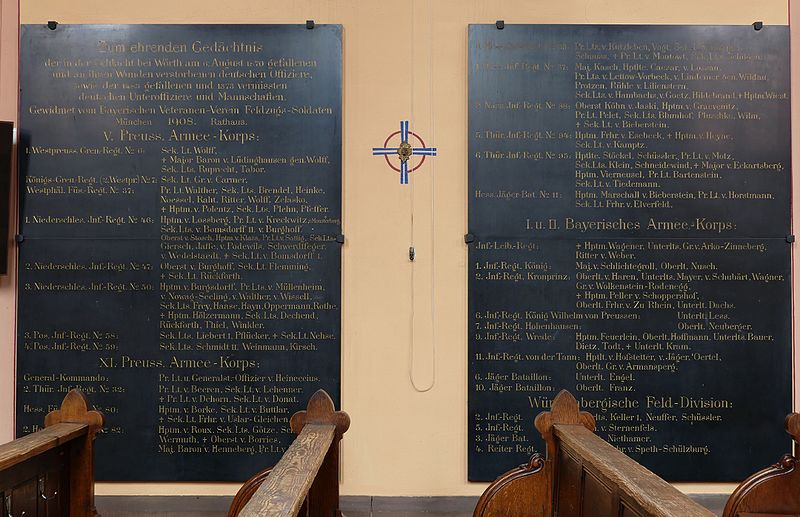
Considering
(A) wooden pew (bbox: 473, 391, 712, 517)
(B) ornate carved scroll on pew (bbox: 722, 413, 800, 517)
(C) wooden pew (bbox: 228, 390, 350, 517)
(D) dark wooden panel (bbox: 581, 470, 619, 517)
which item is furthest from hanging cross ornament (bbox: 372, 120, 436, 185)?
(B) ornate carved scroll on pew (bbox: 722, 413, 800, 517)

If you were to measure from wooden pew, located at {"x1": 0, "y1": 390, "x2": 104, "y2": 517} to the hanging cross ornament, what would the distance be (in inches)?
84.8

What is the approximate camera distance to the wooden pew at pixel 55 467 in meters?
2.51

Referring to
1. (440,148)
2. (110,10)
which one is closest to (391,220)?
(440,148)

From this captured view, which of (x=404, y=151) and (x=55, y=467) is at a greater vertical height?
(x=404, y=151)

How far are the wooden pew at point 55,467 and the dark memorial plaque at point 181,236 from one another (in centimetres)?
105

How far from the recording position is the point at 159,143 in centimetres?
408

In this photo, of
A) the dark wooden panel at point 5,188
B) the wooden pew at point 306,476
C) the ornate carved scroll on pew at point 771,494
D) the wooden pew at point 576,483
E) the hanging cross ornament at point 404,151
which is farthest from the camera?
the hanging cross ornament at point 404,151

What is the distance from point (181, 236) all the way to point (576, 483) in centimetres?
266

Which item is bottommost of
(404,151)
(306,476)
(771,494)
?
(771,494)

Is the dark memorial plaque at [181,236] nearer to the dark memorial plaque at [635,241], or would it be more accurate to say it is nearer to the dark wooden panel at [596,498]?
the dark memorial plaque at [635,241]

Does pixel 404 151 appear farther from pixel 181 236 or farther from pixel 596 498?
pixel 596 498

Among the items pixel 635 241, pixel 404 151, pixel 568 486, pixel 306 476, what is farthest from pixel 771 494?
pixel 404 151

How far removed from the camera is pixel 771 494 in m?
2.99

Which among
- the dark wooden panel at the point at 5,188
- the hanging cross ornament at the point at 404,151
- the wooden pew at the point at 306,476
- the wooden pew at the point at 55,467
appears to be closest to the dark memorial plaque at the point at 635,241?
the hanging cross ornament at the point at 404,151
